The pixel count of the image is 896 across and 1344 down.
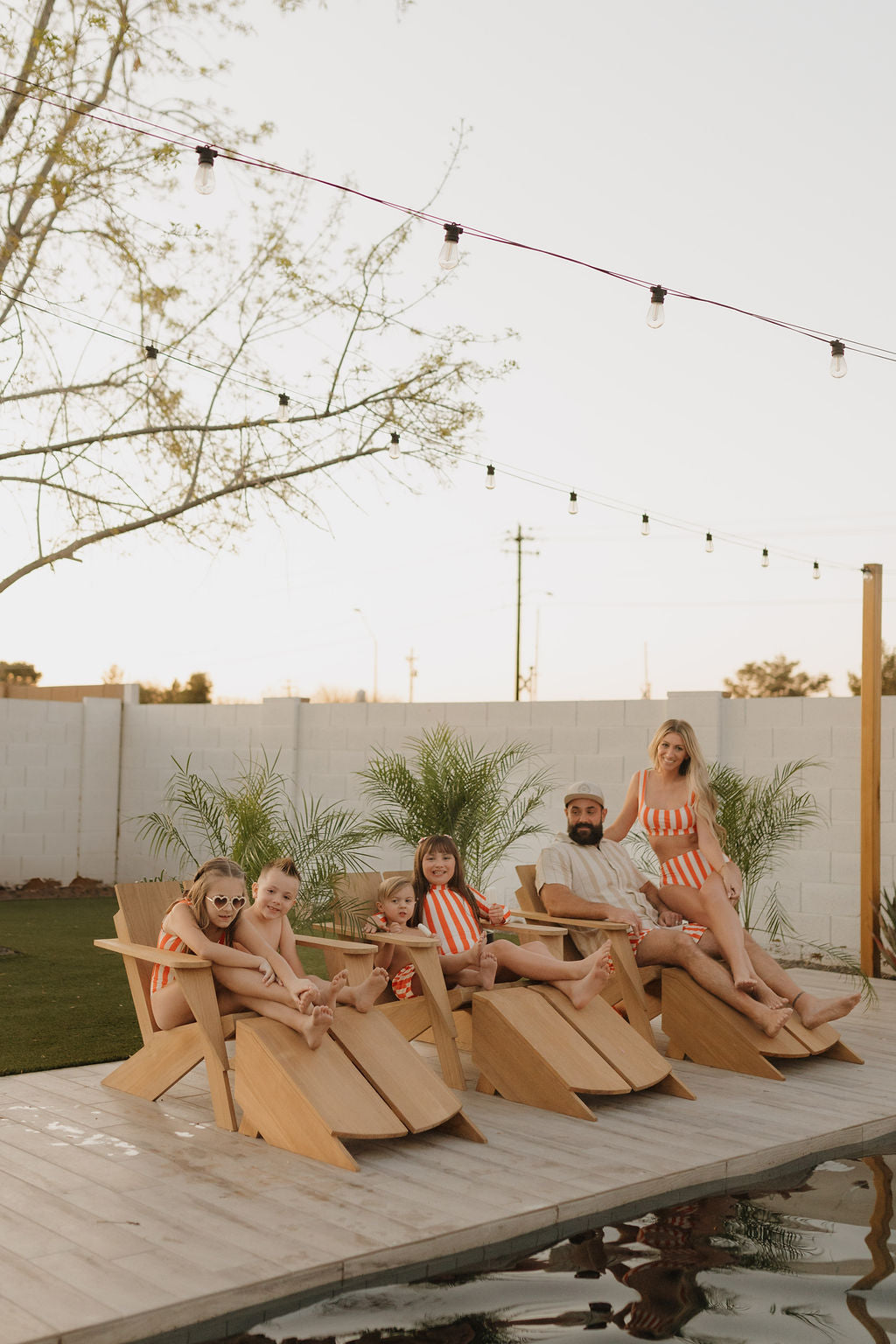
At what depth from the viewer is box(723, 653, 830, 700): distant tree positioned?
36.6 metres

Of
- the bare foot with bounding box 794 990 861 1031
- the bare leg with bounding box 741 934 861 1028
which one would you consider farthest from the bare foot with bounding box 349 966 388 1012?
the bare foot with bounding box 794 990 861 1031

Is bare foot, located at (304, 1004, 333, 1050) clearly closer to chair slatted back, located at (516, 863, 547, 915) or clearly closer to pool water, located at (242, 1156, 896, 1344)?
pool water, located at (242, 1156, 896, 1344)

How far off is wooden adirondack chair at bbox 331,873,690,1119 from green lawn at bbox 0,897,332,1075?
49.9 inches

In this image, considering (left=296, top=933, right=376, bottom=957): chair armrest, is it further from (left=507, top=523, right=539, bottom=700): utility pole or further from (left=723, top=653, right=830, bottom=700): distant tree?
(left=723, top=653, right=830, bottom=700): distant tree

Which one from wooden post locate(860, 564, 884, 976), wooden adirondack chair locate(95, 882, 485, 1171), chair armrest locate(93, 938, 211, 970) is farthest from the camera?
wooden post locate(860, 564, 884, 976)

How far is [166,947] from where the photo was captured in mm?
4227

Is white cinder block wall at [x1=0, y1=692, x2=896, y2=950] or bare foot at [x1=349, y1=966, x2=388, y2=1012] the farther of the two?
white cinder block wall at [x1=0, y1=692, x2=896, y2=950]

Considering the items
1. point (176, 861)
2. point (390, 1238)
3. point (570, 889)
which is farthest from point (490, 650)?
point (390, 1238)

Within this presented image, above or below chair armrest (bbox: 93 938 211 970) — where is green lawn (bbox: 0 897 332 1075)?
below

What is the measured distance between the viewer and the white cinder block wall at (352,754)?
7.90 m

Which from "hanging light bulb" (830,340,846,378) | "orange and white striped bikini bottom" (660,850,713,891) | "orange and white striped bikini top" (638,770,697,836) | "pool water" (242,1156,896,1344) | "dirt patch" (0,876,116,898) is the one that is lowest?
"dirt patch" (0,876,116,898)

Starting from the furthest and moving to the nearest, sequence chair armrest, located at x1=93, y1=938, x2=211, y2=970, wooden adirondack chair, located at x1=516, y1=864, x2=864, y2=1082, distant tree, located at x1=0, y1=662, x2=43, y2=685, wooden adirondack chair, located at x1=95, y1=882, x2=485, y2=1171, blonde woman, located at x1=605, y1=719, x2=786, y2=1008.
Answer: distant tree, located at x1=0, y1=662, x2=43, y2=685 → blonde woman, located at x1=605, y1=719, x2=786, y2=1008 → wooden adirondack chair, located at x1=516, y1=864, x2=864, y2=1082 → chair armrest, located at x1=93, y1=938, x2=211, y2=970 → wooden adirondack chair, located at x1=95, y1=882, x2=485, y2=1171

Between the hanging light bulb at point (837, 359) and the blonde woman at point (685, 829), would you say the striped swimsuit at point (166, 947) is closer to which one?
the blonde woman at point (685, 829)

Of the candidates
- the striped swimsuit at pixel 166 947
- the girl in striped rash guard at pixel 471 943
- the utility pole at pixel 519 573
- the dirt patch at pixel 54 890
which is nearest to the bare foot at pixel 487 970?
the girl in striped rash guard at pixel 471 943
